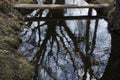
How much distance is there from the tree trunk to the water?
0.76 ft

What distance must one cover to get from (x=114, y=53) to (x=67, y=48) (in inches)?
86.7

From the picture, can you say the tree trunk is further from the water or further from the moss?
the moss

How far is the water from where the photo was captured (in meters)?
11.4

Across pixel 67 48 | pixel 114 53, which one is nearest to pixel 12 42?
pixel 67 48

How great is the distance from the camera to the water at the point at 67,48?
37.6 feet

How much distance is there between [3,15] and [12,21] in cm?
60

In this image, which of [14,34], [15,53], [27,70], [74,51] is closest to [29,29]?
[14,34]

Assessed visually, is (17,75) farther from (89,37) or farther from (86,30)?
(86,30)

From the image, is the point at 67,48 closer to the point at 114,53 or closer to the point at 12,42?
the point at 114,53

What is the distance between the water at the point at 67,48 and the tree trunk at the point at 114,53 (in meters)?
0.23

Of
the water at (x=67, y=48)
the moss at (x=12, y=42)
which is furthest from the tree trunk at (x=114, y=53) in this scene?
the moss at (x=12, y=42)

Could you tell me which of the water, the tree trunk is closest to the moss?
the water

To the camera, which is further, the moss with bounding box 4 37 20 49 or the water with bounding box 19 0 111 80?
the moss with bounding box 4 37 20 49

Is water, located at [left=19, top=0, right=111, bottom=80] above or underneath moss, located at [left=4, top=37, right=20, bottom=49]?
underneath
